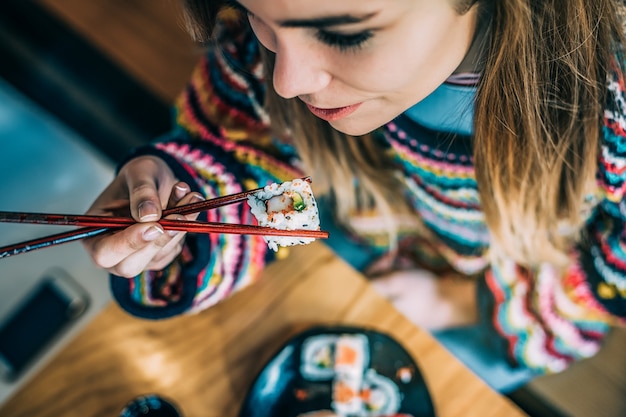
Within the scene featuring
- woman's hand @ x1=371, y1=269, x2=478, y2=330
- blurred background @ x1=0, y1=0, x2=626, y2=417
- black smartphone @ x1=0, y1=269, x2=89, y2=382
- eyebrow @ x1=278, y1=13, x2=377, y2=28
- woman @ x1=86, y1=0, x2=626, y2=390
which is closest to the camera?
eyebrow @ x1=278, y1=13, x2=377, y2=28

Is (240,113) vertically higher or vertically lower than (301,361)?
higher

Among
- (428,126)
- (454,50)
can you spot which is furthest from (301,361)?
(454,50)

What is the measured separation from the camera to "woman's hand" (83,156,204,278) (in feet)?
2.91

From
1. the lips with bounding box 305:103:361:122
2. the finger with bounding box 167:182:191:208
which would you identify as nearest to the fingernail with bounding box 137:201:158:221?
the finger with bounding box 167:182:191:208

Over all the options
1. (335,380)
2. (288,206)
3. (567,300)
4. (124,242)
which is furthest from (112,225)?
(567,300)

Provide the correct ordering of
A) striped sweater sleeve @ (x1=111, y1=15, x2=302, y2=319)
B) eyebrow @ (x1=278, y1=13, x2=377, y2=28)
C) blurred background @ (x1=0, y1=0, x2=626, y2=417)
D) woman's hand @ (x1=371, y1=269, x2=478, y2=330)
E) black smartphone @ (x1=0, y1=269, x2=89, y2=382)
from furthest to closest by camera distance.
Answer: blurred background @ (x1=0, y1=0, x2=626, y2=417)
woman's hand @ (x1=371, y1=269, x2=478, y2=330)
black smartphone @ (x1=0, y1=269, x2=89, y2=382)
striped sweater sleeve @ (x1=111, y1=15, x2=302, y2=319)
eyebrow @ (x1=278, y1=13, x2=377, y2=28)

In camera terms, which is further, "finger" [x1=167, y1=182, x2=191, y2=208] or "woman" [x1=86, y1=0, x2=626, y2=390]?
"finger" [x1=167, y1=182, x2=191, y2=208]

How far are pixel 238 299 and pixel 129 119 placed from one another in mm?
1373

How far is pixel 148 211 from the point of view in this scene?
875 millimetres

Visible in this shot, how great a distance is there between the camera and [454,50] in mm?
886

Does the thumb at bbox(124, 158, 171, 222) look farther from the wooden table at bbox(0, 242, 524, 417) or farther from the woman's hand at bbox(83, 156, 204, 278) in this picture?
the wooden table at bbox(0, 242, 524, 417)

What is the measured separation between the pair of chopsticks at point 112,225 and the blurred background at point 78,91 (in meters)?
0.76

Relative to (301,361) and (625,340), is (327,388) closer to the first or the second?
(301,361)

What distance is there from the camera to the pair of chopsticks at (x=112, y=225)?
815mm
